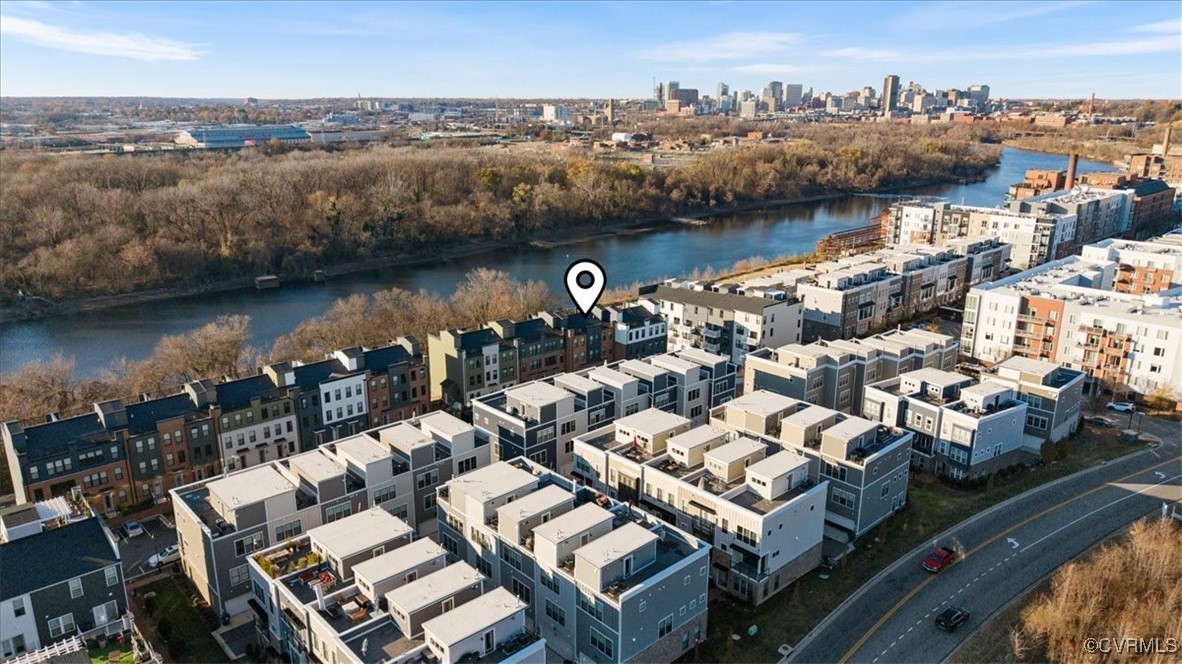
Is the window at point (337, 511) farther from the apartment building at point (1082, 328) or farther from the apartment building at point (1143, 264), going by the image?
the apartment building at point (1143, 264)

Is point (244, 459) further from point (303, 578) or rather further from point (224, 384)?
point (303, 578)

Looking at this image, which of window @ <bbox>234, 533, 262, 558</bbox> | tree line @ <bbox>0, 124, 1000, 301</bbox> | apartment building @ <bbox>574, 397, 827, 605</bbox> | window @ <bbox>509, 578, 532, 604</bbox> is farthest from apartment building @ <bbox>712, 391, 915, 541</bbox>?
tree line @ <bbox>0, 124, 1000, 301</bbox>

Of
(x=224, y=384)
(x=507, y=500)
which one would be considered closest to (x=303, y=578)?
(x=507, y=500)

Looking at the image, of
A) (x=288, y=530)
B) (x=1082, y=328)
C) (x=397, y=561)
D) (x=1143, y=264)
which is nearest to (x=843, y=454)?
(x=397, y=561)

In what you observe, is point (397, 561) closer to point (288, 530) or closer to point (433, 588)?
point (433, 588)

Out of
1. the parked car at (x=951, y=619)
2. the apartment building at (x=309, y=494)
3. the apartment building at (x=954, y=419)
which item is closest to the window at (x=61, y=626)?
the apartment building at (x=309, y=494)

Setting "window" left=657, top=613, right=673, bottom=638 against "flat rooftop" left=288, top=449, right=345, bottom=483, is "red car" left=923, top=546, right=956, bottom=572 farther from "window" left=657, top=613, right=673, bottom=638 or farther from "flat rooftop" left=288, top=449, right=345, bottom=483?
"flat rooftop" left=288, top=449, right=345, bottom=483
